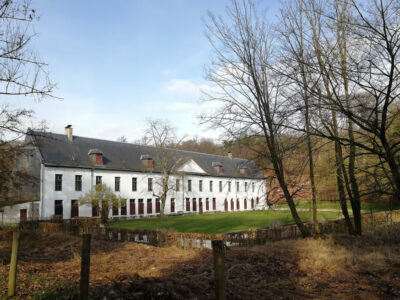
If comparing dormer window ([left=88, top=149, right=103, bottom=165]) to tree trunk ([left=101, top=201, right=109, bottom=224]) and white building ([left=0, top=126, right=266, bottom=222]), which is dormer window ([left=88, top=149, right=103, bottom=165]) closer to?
white building ([left=0, top=126, right=266, bottom=222])

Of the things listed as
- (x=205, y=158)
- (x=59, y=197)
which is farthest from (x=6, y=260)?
(x=205, y=158)

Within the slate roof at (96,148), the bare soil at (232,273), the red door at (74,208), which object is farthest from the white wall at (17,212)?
the bare soil at (232,273)

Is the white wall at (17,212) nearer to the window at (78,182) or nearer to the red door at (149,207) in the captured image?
the window at (78,182)

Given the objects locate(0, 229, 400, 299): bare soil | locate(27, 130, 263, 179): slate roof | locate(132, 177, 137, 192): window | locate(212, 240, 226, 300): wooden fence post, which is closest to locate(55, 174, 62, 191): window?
locate(27, 130, 263, 179): slate roof

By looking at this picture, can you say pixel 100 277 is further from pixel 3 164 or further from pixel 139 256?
pixel 3 164

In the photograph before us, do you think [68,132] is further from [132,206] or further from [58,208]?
[132,206]

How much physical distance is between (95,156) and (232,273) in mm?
30854

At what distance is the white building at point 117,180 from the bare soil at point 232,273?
41.4 feet

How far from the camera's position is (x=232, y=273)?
8539 mm

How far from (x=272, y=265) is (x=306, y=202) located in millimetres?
3659

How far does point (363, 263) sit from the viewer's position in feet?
30.0

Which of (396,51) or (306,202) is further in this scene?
(306,202)

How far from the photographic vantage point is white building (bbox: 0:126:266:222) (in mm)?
31984

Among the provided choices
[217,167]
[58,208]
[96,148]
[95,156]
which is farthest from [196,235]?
[217,167]
